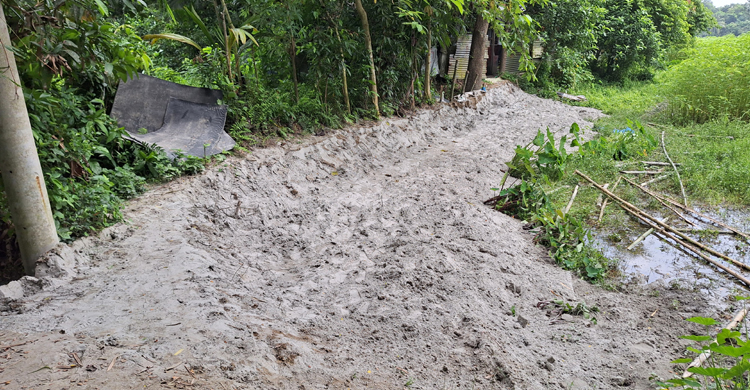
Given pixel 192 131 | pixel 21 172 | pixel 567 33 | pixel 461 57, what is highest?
pixel 567 33

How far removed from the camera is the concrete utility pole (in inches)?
110

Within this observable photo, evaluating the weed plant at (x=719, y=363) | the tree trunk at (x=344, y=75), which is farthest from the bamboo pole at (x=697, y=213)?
the tree trunk at (x=344, y=75)

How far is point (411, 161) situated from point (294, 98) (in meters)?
2.04

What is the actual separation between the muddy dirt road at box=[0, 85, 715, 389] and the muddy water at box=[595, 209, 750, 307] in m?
0.32

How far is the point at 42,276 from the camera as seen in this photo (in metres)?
2.98

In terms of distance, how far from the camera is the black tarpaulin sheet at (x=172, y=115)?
4.98 m

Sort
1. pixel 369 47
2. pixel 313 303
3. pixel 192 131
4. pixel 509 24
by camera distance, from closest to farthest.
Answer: pixel 313 303, pixel 192 131, pixel 369 47, pixel 509 24

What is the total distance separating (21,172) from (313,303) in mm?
2077

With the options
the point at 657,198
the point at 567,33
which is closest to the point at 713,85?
the point at 657,198

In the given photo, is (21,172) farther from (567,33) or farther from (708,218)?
(567,33)

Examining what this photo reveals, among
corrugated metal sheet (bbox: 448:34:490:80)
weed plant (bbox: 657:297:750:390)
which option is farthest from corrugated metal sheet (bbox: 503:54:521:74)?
weed plant (bbox: 657:297:750:390)

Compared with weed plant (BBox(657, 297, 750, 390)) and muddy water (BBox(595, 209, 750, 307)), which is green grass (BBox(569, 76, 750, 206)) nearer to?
muddy water (BBox(595, 209, 750, 307))

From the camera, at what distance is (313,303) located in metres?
3.38

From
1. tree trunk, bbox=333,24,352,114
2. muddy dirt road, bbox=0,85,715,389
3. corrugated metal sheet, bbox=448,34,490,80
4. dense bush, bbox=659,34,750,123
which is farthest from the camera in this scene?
corrugated metal sheet, bbox=448,34,490,80
